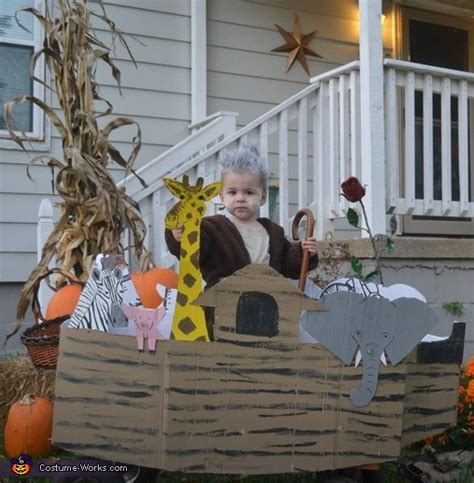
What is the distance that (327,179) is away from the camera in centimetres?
476

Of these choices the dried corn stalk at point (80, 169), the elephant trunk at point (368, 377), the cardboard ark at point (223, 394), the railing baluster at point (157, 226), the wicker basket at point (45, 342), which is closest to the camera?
the cardboard ark at point (223, 394)

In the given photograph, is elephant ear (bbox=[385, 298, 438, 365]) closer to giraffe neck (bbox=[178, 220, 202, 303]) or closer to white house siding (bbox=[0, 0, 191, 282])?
giraffe neck (bbox=[178, 220, 202, 303])

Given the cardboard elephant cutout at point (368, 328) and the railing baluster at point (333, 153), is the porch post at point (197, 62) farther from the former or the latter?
the cardboard elephant cutout at point (368, 328)

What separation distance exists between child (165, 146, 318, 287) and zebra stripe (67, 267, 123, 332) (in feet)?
1.59

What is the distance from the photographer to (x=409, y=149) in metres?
4.49

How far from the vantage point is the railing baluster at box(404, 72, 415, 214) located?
4.44 m

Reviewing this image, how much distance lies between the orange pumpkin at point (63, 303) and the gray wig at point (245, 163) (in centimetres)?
113

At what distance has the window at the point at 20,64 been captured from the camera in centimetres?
509

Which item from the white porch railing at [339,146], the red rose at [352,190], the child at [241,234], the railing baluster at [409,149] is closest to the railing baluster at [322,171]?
the white porch railing at [339,146]

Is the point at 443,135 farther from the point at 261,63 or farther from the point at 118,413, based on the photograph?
the point at 118,413

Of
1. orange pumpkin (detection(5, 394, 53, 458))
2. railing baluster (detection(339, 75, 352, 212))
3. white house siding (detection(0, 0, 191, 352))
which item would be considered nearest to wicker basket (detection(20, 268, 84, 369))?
orange pumpkin (detection(5, 394, 53, 458))

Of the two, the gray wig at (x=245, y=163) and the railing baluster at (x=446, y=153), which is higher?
the railing baluster at (x=446, y=153)

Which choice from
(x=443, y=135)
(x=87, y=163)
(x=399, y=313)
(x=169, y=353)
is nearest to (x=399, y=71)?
(x=443, y=135)

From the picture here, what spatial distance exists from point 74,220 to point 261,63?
9.97 ft
